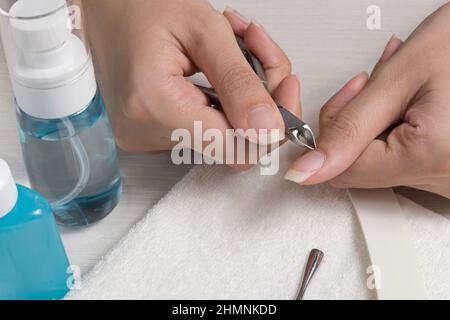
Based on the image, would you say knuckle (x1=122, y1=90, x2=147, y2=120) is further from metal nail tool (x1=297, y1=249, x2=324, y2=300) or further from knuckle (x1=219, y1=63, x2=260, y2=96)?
metal nail tool (x1=297, y1=249, x2=324, y2=300)

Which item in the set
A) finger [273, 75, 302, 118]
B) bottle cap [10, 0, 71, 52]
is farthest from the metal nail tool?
bottle cap [10, 0, 71, 52]

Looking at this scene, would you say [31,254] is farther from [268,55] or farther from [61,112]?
[268,55]

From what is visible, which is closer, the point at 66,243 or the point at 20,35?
the point at 20,35

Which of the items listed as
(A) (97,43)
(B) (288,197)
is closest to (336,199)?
(B) (288,197)

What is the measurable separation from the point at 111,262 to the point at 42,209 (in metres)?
0.07

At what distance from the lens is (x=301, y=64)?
646mm

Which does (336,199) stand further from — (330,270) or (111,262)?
(111,262)

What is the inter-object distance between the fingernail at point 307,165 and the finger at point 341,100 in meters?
0.04

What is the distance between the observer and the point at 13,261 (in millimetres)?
460

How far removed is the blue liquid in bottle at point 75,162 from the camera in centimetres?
48

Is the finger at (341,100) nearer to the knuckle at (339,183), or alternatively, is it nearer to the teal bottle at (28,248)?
the knuckle at (339,183)

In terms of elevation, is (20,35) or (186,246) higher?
(20,35)

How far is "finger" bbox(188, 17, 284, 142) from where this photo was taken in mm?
487

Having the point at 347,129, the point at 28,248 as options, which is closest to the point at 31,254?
the point at 28,248
